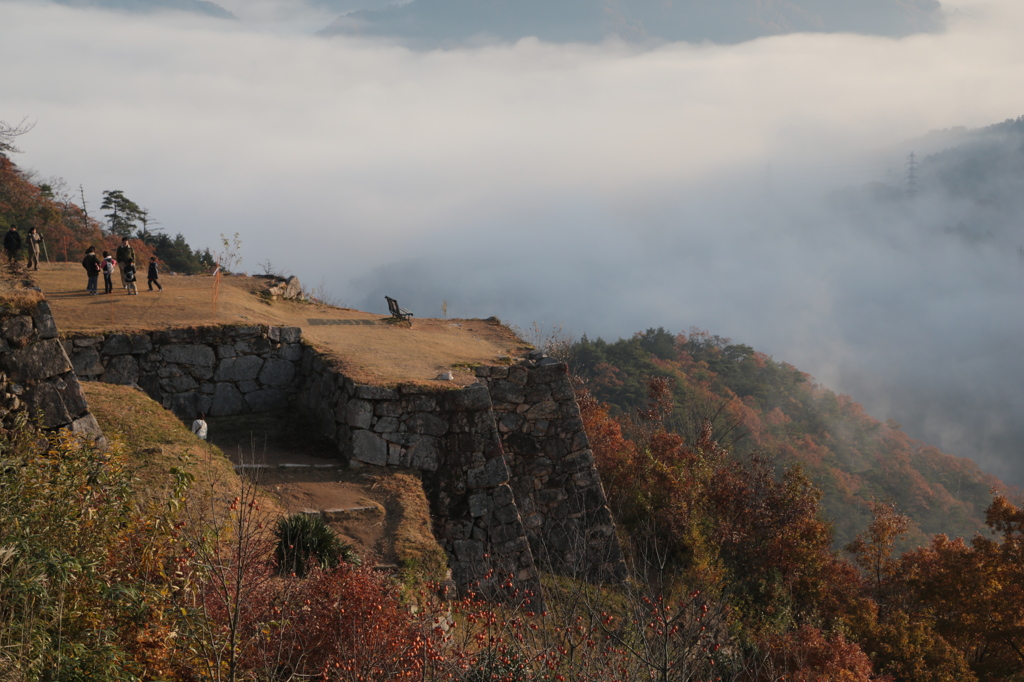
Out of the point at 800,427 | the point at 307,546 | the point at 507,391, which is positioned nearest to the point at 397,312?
the point at 507,391

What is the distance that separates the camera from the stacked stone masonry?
12.4 meters

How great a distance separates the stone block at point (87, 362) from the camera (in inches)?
497

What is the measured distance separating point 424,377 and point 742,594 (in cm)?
982

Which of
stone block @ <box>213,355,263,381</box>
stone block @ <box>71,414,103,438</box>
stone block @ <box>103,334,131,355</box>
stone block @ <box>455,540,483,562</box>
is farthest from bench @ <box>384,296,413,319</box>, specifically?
stone block @ <box>71,414,103,438</box>

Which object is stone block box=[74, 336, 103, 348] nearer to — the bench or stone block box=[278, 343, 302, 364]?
stone block box=[278, 343, 302, 364]

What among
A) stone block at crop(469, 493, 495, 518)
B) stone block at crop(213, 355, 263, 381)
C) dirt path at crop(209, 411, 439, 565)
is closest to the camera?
dirt path at crop(209, 411, 439, 565)

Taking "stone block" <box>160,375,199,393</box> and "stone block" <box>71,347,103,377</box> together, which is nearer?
"stone block" <box>71,347,103,377</box>

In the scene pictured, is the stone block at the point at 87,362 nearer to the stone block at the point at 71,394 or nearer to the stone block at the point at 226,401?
the stone block at the point at 226,401

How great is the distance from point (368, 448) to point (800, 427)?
163ft

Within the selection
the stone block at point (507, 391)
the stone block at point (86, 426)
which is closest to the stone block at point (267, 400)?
the stone block at point (507, 391)

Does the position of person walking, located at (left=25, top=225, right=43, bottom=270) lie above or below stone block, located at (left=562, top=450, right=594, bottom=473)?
above

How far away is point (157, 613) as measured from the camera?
5.44 m

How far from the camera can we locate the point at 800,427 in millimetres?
54125

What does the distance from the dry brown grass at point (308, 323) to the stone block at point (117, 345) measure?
31 centimetres
